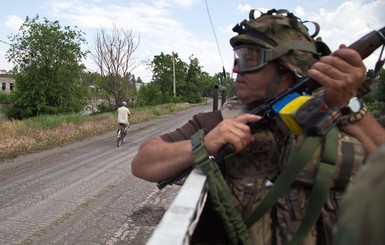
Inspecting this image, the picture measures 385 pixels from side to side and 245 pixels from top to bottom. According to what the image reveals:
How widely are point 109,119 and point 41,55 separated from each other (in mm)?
9348

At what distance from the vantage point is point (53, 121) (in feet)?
63.6

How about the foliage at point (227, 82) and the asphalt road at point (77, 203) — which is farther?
the asphalt road at point (77, 203)

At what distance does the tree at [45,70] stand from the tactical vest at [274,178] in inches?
1180

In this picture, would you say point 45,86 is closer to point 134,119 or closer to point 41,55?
point 41,55

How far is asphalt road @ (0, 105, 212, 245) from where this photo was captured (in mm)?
5035

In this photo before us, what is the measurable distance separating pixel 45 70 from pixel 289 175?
30.9 metres

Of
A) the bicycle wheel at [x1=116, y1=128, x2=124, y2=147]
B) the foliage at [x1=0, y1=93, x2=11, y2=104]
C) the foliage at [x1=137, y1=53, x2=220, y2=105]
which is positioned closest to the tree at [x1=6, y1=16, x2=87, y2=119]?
the foliage at [x1=0, y1=93, x2=11, y2=104]

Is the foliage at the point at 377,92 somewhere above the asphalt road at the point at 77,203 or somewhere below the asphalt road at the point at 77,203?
above

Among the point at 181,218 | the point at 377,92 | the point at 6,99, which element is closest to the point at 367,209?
the point at 181,218

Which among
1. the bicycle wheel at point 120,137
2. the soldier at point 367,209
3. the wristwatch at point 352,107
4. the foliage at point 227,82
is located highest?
the foliage at point 227,82

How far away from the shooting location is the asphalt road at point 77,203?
504 cm

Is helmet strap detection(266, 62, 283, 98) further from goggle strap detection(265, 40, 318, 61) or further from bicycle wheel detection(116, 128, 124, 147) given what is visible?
bicycle wheel detection(116, 128, 124, 147)

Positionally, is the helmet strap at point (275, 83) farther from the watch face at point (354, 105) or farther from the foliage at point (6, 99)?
the foliage at point (6, 99)

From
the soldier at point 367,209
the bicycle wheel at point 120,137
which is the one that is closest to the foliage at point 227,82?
the soldier at point 367,209
